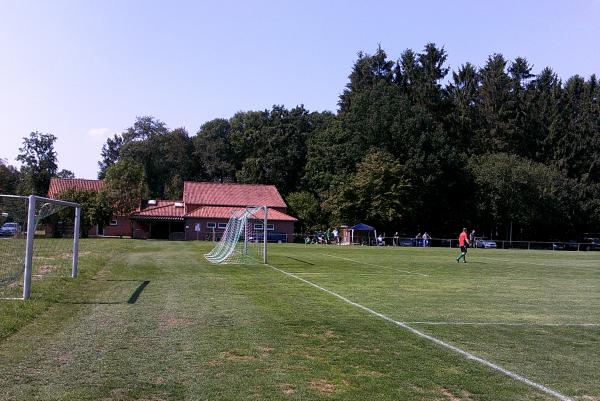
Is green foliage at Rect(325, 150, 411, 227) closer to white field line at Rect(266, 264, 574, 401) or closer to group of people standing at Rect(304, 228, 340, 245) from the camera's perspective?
group of people standing at Rect(304, 228, 340, 245)

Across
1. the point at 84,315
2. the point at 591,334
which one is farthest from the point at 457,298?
the point at 84,315

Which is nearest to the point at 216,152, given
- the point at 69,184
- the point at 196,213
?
the point at 69,184

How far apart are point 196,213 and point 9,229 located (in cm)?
5618

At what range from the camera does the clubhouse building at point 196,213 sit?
6831cm

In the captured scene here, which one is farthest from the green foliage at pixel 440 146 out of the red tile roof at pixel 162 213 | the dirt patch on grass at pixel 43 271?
the dirt patch on grass at pixel 43 271

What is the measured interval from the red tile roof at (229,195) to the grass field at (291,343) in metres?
55.8

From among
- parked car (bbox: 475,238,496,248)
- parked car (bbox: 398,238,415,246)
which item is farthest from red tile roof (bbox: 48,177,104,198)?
parked car (bbox: 475,238,496,248)

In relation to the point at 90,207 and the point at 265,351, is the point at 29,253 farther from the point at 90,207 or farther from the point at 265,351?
the point at 90,207

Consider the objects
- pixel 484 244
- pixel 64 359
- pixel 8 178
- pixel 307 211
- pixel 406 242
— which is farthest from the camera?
pixel 8 178

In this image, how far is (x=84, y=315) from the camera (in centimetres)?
1025

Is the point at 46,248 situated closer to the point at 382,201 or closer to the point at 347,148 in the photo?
the point at 382,201

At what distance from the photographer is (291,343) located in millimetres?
8195

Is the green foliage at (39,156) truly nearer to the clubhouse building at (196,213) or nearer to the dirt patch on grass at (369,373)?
the clubhouse building at (196,213)

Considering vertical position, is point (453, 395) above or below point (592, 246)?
below
